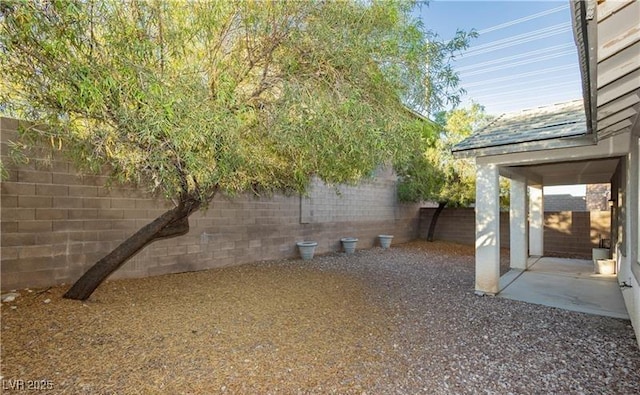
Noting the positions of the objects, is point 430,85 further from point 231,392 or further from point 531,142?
point 231,392

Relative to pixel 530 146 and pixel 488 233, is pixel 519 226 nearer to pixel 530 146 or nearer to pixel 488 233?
pixel 488 233

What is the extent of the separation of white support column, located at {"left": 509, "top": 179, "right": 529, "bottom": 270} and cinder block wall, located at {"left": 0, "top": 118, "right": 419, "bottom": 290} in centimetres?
521

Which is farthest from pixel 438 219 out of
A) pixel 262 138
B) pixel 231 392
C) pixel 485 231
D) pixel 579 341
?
pixel 231 392

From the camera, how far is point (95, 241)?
18.7 feet

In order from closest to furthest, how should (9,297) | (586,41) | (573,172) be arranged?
(586,41)
(9,297)
(573,172)

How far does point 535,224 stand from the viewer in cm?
1038

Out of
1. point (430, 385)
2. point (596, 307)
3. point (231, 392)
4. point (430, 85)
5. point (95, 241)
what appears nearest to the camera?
point (231, 392)

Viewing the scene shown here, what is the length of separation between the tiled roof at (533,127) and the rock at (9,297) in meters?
7.11

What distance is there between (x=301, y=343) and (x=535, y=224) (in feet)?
31.4

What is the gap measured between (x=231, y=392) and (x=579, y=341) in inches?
156

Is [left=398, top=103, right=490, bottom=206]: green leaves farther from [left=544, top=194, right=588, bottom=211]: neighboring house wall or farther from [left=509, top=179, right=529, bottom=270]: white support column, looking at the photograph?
[left=544, top=194, right=588, bottom=211]: neighboring house wall

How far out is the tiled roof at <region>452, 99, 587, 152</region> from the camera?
532cm

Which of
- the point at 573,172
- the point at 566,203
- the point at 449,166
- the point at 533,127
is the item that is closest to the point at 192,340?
the point at 533,127

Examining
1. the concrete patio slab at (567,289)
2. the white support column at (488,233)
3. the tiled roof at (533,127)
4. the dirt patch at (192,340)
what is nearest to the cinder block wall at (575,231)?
the concrete patio slab at (567,289)
